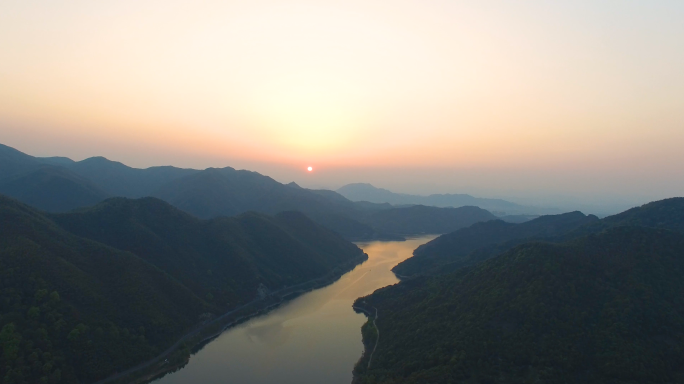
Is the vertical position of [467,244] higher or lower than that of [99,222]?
lower

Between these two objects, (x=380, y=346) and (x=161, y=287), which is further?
(x=161, y=287)

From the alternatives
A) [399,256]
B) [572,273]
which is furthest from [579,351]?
[399,256]

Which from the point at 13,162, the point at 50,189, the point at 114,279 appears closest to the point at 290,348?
the point at 114,279

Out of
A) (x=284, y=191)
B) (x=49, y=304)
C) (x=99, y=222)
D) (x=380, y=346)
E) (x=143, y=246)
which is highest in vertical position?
(x=284, y=191)

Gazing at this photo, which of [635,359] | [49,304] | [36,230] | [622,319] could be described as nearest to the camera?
[635,359]

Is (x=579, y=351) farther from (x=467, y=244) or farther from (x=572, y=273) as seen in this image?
(x=467, y=244)

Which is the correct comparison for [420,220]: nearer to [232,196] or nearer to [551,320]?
[232,196]

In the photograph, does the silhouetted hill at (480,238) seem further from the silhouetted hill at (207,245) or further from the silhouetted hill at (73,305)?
the silhouetted hill at (73,305)

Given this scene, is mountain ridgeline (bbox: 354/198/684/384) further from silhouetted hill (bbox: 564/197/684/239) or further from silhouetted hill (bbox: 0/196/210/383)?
silhouetted hill (bbox: 0/196/210/383)
